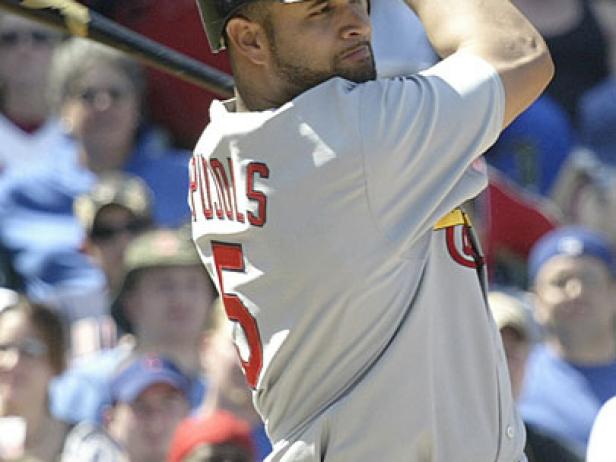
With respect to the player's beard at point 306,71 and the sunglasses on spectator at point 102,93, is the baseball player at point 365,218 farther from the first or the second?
the sunglasses on spectator at point 102,93

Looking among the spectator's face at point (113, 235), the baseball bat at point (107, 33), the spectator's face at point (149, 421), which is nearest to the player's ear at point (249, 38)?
the baseball bat at point (107, 33)

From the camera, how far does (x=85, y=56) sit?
6.77 m

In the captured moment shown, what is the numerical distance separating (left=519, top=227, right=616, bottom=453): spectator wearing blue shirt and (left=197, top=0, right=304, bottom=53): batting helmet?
3.11m

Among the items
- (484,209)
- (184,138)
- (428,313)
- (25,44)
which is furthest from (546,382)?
(428,313)

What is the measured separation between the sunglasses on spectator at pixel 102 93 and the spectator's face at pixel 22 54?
45 cm

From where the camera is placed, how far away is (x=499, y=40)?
3.02 meters

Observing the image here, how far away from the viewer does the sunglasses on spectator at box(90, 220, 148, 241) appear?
254 inches

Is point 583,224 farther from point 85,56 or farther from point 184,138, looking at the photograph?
point 85,56

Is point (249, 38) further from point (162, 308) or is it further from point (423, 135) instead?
point (162, 308)

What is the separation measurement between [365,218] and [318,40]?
0.34 meters

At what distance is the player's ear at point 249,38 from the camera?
3.03m

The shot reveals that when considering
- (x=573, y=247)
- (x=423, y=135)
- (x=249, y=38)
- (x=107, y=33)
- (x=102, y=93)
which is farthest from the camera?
(x=102, y=93)

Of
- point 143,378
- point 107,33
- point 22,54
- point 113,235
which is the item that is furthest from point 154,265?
point 107,33

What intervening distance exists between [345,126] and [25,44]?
4.54 m
